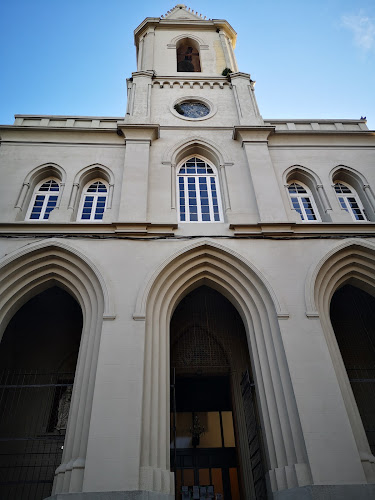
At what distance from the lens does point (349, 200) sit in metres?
12.0

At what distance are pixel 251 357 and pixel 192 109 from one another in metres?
10.2

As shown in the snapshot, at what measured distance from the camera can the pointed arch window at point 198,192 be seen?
A: 1094 cm

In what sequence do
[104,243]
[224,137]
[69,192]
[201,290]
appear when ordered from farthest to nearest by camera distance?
[224,137] < [201,290] < [69,192] < [104,243]

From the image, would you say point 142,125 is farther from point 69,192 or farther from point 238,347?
point 238,347

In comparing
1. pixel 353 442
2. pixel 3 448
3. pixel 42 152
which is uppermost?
pixel 42 152

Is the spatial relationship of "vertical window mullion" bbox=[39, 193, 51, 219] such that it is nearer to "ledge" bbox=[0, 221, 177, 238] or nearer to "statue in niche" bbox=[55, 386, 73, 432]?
"ledge" bbox=[0, 221, 177, 238]

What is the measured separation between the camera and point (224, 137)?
1289cm

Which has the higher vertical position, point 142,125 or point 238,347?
point 142,125

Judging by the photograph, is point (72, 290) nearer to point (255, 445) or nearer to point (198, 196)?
point (198, 196)

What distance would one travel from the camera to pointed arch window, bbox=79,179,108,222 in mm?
10966

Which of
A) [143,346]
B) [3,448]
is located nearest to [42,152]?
[143,346]

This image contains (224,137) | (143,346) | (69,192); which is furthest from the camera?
(224,137)

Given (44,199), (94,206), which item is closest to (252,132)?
(94,206)

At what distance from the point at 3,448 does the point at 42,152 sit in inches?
355
